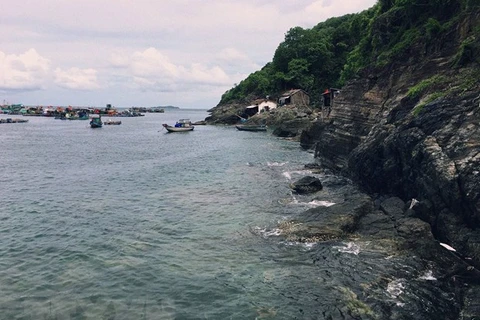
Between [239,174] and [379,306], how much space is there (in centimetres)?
2864

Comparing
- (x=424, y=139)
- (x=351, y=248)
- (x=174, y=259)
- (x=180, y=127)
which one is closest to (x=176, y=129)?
(x=180, y=127)

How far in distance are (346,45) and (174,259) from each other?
362 ft

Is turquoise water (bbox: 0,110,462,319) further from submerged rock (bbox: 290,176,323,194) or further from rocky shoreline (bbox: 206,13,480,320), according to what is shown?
rocky shoreline (bbox: 206,13,480,320)

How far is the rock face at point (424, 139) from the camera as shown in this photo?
18.6m

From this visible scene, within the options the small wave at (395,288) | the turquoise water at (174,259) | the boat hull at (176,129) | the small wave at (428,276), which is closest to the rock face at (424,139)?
the small wave at (428,276)

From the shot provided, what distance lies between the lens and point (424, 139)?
75.0 feet

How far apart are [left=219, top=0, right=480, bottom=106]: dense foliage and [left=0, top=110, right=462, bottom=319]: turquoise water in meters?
21.5

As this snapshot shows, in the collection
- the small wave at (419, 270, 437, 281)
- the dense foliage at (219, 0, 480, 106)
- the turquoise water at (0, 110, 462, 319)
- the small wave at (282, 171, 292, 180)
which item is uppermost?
the dense foliage at (219, 0, 480, 106)

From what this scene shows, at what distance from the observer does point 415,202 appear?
73.4ft

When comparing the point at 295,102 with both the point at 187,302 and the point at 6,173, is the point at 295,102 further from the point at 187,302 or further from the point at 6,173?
the point at 187,302

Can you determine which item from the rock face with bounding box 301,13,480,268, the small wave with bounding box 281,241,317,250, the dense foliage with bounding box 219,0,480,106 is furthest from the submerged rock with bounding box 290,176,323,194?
the dense foliage with bounding box 219,0,480,106

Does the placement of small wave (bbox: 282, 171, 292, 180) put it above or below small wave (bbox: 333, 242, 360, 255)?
above

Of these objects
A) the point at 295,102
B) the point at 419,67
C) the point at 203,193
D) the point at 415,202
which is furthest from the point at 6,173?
the point at 295,102

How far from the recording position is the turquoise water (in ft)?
48.2
